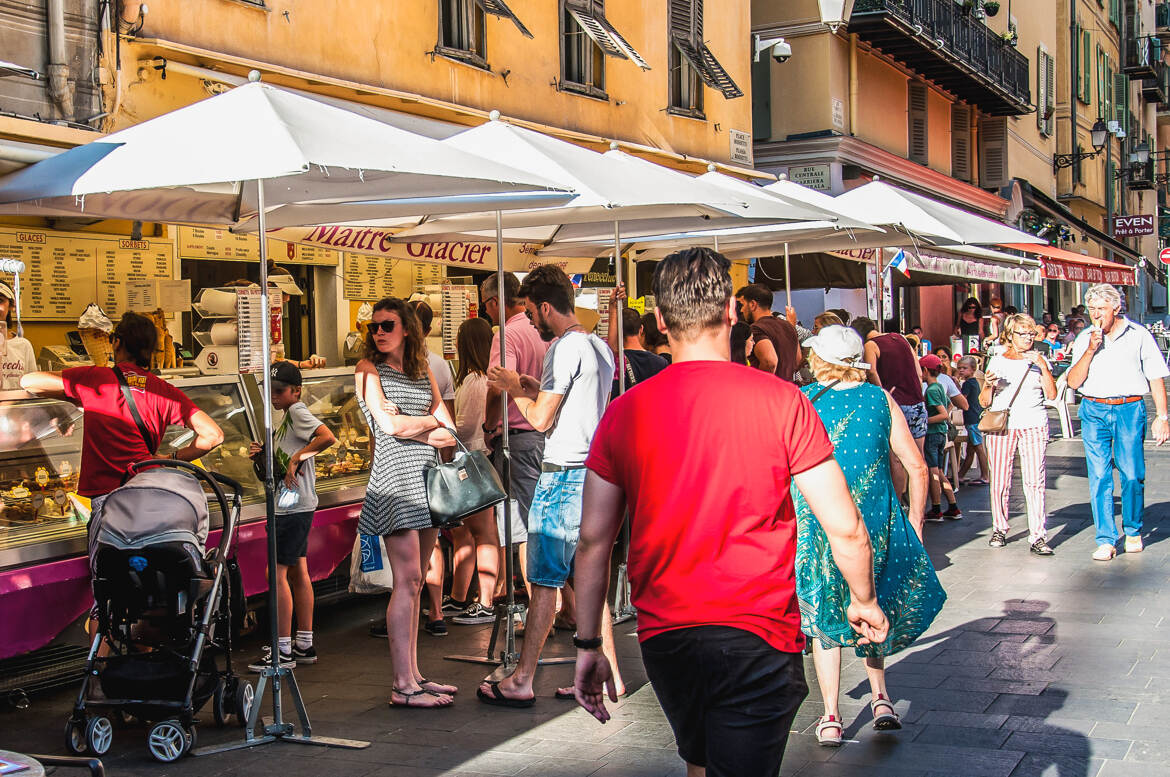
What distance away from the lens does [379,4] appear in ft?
41.0

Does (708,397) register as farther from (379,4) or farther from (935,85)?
(935,85)

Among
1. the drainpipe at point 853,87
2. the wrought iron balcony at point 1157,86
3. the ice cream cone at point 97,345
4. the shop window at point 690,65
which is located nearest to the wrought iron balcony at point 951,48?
the drainpipe at point 853,87

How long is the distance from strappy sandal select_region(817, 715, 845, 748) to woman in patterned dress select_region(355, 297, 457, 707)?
5.84 ft

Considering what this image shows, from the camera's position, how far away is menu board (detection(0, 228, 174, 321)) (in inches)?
383

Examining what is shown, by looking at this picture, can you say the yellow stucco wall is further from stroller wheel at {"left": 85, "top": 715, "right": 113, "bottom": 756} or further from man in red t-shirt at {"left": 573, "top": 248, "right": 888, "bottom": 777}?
man in red t-shirt at {"left": 573, "top": 248, "right": 888, "bottom": 777}

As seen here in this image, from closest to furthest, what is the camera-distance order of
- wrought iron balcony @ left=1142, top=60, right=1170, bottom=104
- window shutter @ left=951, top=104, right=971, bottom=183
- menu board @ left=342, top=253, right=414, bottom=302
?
1. menu board @ left=342, top=253, right=414, bottom=302
2. window shutter @ left=951, top=104, right=971, bottom=183
3. wrought iron balcony @ left=1142, top=60, right=1170, bottom=104

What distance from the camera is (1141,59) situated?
48.7 m

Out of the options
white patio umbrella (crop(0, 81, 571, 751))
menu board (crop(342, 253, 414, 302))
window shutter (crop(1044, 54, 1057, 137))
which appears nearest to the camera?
white patio umbrella (crop(0, 81, 571, 751))

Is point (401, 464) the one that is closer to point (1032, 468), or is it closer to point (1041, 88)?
point (1032, 468)

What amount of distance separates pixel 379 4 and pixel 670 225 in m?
4.89

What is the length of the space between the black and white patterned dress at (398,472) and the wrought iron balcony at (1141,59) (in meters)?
48.1

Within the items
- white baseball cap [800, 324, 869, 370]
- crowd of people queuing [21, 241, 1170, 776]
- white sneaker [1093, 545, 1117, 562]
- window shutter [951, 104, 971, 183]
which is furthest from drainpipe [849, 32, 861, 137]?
white baseball cap [800, 324, 869, 370]

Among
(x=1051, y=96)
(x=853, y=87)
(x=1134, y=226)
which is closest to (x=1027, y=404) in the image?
(x=853, y=87)

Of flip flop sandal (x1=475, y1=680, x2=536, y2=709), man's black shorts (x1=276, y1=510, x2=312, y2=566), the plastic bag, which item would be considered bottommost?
flip flop sandal (x1=475, y1=680, x2=536, y2=709)
